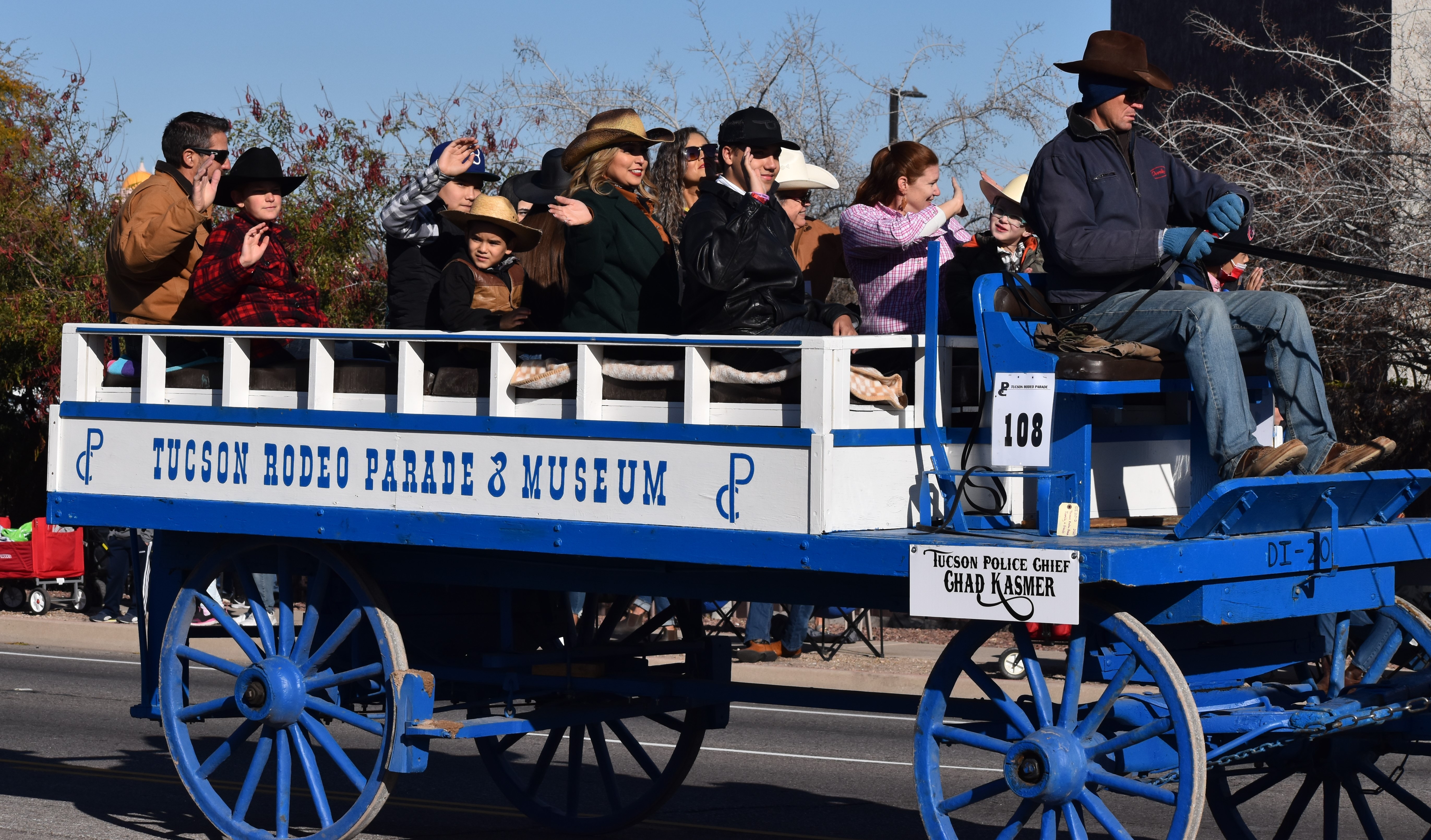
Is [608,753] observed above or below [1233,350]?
below

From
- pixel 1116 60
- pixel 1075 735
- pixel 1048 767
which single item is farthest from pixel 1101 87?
pixel 1048 767

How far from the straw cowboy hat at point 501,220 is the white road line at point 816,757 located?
121 inches

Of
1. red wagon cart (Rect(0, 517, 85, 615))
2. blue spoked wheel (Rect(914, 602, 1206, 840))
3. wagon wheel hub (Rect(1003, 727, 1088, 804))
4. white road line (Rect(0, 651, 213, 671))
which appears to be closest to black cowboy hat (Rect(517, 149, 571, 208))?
blue spoked wheel (Rect(914, 602, 1206, 840))

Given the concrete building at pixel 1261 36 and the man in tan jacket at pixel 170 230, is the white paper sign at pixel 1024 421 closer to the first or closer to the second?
the man in tan jacket at pixel 170 230

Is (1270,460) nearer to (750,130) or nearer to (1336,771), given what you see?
(1336,771)

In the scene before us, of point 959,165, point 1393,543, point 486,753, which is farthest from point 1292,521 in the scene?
point 959,165

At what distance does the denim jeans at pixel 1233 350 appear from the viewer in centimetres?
566

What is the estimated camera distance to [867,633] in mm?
14250

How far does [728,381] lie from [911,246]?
3.38ft

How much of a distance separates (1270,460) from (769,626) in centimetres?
872

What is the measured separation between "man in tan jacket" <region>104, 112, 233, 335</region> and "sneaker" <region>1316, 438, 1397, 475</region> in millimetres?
4515

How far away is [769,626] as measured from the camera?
1389 cm

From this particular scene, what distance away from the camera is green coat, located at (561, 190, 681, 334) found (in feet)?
21.9

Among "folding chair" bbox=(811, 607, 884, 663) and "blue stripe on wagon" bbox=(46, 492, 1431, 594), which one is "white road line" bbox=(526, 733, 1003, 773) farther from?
"folding chair" bbox=(811, 607, 884, 663)
